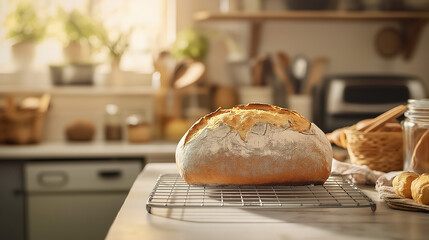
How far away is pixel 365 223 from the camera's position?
0.89m

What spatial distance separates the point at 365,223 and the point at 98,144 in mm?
1993

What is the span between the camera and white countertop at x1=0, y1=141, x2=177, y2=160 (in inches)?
96.4

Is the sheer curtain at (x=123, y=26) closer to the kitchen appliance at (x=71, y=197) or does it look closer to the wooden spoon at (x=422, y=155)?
the kitchen appliance at (x=71, y=197)

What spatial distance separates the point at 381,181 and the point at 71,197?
1.62 metres

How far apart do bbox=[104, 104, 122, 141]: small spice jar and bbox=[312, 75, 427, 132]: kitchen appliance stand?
41.0 inches

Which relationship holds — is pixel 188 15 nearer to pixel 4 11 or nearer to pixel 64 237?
pixel 4 11

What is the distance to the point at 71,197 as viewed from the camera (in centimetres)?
242

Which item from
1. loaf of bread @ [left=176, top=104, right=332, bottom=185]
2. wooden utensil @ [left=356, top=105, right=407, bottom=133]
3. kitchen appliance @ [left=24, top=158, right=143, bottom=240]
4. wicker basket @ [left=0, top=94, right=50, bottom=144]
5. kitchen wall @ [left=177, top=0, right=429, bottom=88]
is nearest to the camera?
loaf of bread @ [left=176, top=104, right=332, bottom=185]

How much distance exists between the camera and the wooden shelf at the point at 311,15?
2.75 metres

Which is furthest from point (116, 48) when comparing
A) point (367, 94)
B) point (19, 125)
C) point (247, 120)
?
point (247, 120)

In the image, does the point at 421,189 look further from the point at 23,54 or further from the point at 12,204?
the point at 23,54

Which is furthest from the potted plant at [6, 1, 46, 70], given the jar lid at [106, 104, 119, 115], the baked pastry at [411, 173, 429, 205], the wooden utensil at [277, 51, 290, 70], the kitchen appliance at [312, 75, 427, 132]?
the baked pastry at [411, 173, 429, 205]

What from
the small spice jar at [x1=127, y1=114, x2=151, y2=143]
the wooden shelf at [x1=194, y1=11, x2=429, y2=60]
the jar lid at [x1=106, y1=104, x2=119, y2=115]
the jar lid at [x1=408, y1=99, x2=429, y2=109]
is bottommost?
the small spice jar at [x1=127, y1=114, x2=151, y2=143]

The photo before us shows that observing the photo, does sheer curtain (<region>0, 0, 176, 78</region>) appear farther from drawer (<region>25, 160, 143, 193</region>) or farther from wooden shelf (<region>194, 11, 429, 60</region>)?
drawer (<region>25, 160, 143, 193</region>)
